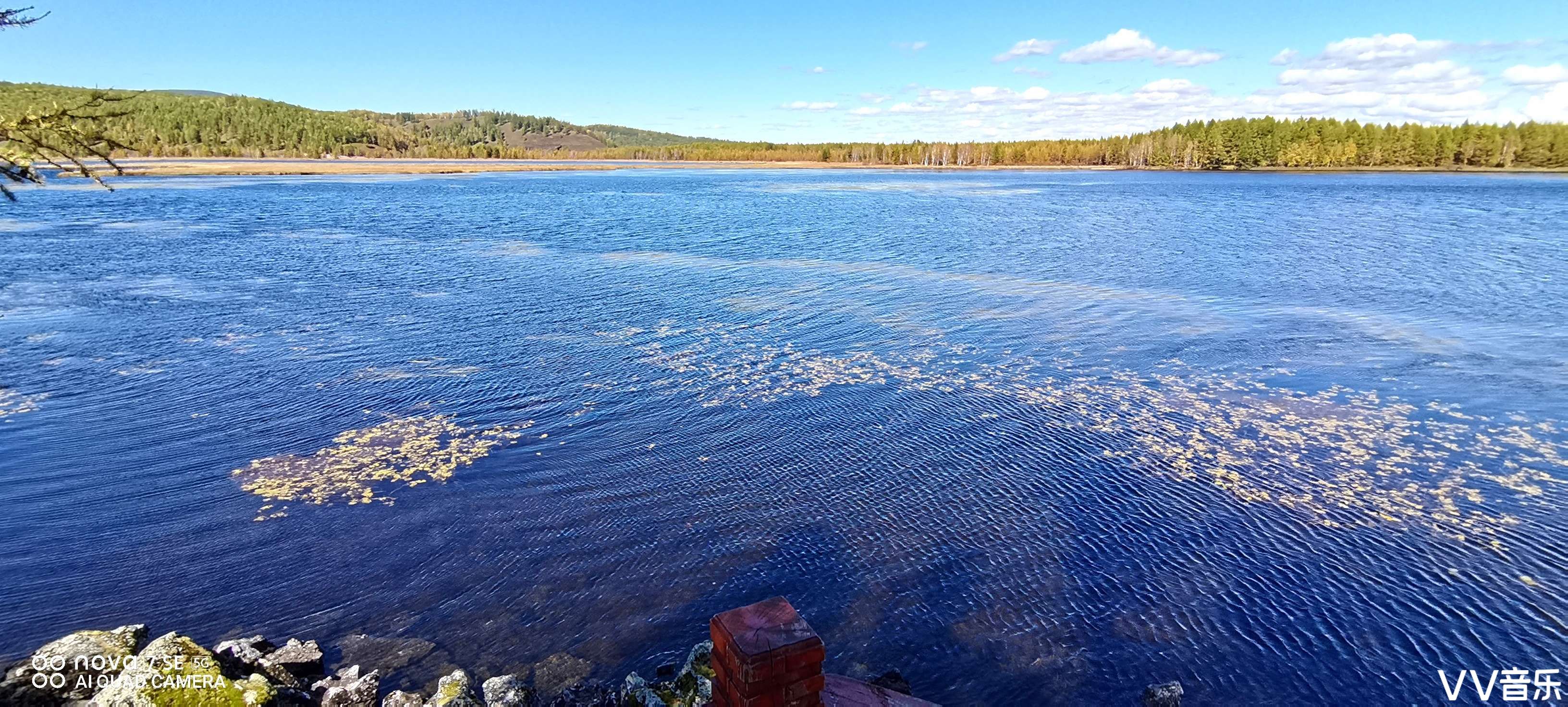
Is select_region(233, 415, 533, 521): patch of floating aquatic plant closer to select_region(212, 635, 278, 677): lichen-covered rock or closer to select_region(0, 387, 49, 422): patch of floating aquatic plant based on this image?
select_region(212, 635, 278, 677): lichen-covered rock

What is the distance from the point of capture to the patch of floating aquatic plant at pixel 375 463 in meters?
14.1

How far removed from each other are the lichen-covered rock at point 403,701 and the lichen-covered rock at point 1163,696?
8104mm

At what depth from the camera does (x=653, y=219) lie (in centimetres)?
→ 6925

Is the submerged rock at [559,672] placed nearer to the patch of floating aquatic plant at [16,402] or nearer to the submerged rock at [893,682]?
the submerged rock at [893,682]

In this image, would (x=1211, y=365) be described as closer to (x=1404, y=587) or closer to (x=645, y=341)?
(x=1404, y=587)

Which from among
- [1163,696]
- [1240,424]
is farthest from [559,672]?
[1240,424]

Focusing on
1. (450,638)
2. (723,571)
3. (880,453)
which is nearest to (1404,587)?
(880,453)

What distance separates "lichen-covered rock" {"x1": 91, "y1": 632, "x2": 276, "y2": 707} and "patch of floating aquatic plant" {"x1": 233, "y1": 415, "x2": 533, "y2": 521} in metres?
5.59

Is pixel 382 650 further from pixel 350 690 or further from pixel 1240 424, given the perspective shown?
pixel 1240 424

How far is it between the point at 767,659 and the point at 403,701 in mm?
5229

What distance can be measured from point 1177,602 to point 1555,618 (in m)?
4.82

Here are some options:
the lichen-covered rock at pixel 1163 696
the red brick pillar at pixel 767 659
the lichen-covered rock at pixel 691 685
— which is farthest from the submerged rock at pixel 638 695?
the lichen-covered rock at pixel 1163 696

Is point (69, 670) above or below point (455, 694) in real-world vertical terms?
above

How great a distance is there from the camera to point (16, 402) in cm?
1845
